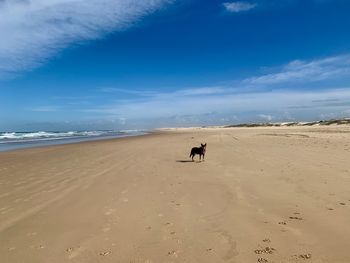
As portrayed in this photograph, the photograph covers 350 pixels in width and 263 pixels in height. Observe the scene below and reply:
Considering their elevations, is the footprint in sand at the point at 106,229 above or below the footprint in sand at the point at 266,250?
above

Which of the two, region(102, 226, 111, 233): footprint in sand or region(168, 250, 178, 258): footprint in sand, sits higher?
region(102, 226, 111, 233): footprint in sand

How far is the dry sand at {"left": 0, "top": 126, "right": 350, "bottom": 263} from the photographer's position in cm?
487

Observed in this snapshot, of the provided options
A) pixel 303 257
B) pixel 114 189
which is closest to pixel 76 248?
pixel 303 257

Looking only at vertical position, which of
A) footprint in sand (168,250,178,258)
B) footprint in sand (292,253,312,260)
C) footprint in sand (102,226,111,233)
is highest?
footprint in sand (102,226,111,233)

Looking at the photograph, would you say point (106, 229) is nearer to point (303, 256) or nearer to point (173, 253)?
point (173, 253)

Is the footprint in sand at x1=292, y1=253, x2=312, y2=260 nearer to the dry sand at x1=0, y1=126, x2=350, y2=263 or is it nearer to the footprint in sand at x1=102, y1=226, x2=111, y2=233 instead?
the dry sand at x1=0, y1=126, x2=350, y2=263

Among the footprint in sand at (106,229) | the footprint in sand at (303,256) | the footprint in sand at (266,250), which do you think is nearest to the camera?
the footprint in sand at (303,256)

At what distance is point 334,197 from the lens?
750 centimetres

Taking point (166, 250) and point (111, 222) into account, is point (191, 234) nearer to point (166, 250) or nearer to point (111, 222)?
A: point (166, 250)

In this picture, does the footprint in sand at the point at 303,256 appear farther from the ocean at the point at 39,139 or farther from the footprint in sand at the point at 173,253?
the ocean at the point at 39,139

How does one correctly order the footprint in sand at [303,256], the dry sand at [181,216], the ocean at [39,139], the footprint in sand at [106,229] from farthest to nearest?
the ocean at [39,139] → the footprint in sand at [106,229] → the dry sand at [181,216] → the footprint in sand at [303,256]

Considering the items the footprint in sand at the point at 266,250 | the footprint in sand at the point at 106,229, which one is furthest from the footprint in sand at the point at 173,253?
the footprint in sand at the point at 106,229

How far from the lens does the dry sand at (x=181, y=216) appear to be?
4.87 metres

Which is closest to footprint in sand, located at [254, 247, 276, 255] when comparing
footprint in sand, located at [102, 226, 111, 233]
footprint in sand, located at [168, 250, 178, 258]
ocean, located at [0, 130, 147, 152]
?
footprint in sand, located at [168, 250, 178, 258]
